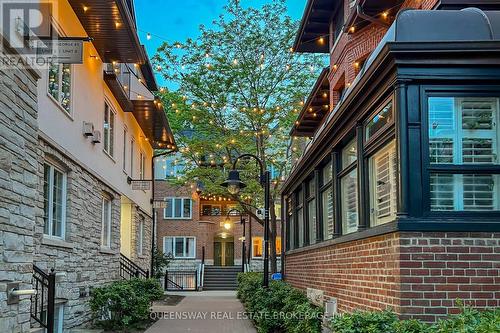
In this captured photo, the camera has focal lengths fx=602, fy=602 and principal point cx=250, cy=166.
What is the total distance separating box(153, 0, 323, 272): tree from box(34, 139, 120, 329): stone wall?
7.12 m

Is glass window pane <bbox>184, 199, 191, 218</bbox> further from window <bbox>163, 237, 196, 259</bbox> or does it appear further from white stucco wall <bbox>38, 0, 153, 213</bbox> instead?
white stucco wall <bbox>38, 0, 153, 213</bbox>

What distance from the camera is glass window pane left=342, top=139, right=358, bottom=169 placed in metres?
8.33

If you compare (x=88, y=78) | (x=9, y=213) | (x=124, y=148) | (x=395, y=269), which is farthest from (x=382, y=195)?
Result: (x=124, y=148)

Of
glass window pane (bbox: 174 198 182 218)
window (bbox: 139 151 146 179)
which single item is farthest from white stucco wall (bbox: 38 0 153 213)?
glass window pane (bbox: 174 198 182 218)

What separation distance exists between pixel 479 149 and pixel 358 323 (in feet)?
7.19

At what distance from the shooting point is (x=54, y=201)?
11406 mm

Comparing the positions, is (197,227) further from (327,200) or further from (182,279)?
→ (327,200)

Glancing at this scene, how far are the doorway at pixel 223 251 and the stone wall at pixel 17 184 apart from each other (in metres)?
32.2

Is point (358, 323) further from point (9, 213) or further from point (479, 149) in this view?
point (9, 213)

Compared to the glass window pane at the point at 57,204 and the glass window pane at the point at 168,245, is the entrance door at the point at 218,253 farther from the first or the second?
the glass window pane at the point at 57,204

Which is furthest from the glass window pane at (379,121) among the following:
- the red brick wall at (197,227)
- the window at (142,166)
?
the red brick wall at (197,227)

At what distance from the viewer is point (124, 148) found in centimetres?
1911

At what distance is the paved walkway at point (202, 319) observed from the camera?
13.6m

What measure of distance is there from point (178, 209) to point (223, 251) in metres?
4.39
